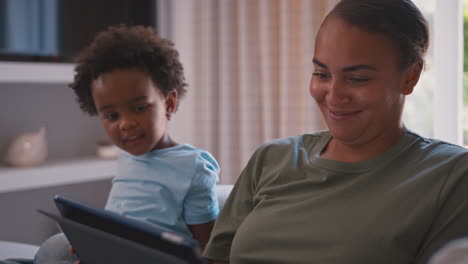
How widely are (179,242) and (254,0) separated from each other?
2445 mm

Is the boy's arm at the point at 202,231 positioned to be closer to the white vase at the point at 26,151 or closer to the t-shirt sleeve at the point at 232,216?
the t-shirt sleeve at the point at 232,216

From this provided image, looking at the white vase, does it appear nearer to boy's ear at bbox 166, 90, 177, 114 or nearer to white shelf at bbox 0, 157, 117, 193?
white shelf at bbox 0, 157, 117, 193

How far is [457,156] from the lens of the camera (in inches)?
37.2

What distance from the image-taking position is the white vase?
2.62 metres

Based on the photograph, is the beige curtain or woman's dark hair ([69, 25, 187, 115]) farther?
the beige curtain

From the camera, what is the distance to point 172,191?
1346 millimetres

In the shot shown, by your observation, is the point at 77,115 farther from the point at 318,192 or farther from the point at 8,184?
the point at 318,192

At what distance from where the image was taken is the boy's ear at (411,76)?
101cm

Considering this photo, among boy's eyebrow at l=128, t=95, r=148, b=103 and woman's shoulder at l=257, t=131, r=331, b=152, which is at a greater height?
boy's eyebrow at l=128, t=95, r=148, b=103

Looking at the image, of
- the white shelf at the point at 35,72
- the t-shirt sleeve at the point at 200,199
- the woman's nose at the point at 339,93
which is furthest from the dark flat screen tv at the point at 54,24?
the woman's nose at the point at 339,93

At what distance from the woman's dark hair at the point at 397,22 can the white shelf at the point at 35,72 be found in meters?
1.95

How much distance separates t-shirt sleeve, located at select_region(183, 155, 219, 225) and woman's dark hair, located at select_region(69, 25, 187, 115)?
305 millimetres

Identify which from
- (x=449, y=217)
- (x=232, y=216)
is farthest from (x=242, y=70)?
(x=449, y=217)

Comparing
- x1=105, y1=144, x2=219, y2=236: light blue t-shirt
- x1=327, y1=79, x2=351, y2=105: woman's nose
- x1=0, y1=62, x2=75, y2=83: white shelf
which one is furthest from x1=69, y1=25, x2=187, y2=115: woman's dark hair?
x1=0, y1=62, x2=75, y2=83: white shelf
